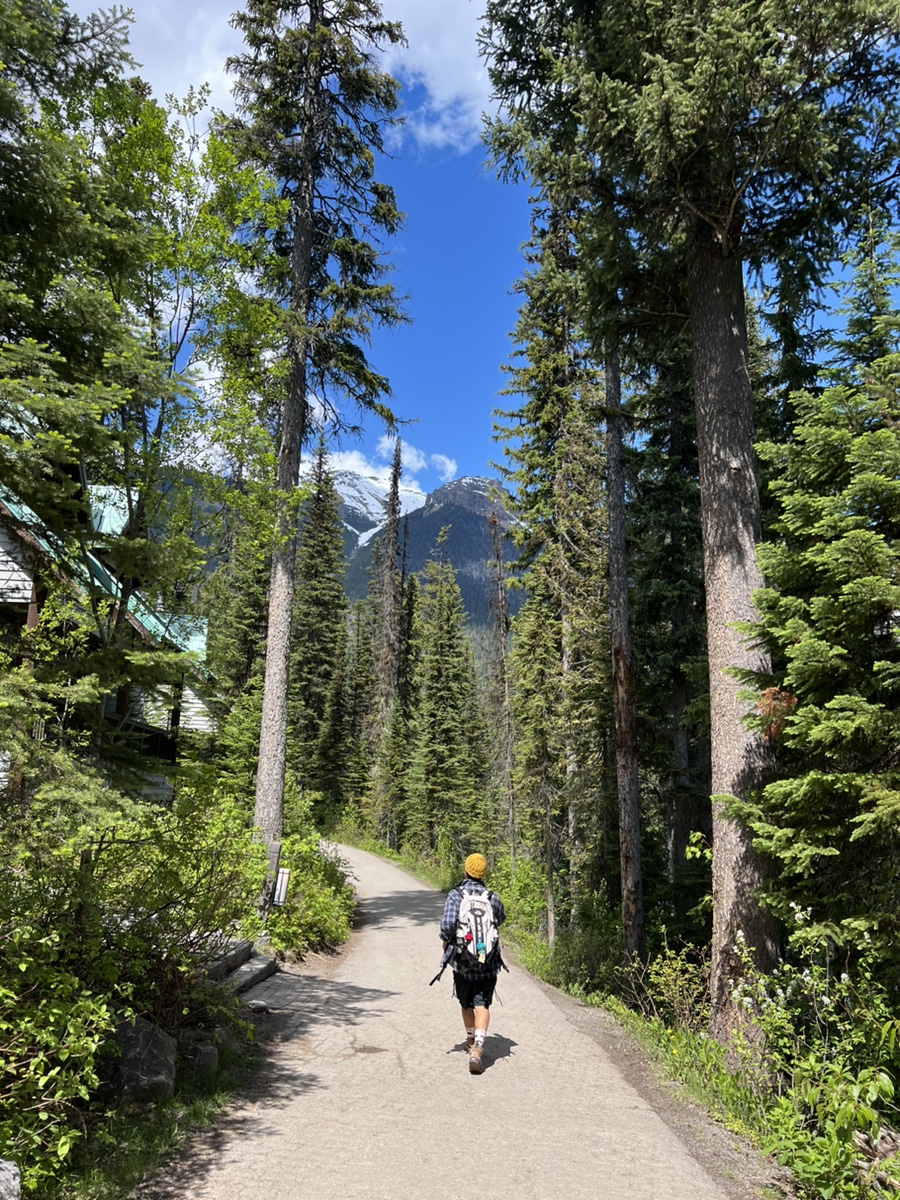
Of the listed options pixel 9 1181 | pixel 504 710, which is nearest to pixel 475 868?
pixel 9 1181

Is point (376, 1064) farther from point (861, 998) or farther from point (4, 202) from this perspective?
point (4, 202)

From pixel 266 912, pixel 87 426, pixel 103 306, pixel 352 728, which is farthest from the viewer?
pixel 352 728

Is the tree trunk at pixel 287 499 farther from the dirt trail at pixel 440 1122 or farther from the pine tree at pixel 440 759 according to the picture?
the pine tree at pixel 440 759

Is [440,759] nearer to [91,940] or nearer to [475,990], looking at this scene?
[475,990]

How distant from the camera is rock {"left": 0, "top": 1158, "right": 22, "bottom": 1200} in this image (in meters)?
2.96

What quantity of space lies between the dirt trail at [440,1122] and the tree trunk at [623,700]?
3.15 m

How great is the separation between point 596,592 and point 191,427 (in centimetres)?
1146

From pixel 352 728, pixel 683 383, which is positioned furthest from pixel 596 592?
pixel 352 728

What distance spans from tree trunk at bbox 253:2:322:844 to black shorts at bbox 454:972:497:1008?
236 inches

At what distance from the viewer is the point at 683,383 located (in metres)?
14.6

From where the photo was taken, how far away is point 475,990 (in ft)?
21.3

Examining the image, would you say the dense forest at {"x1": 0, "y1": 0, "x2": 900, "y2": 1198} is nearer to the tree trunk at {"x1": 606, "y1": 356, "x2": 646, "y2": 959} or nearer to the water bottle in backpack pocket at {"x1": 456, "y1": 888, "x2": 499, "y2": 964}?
the tree trunk at {"x1": 606, "y1": 356, "x2": 646, "y2": 959}

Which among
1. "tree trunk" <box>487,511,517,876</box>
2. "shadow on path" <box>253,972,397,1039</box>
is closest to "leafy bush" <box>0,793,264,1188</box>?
"shadow on path" <box>253,972,397,1039</box>

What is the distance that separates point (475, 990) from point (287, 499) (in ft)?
26.7
